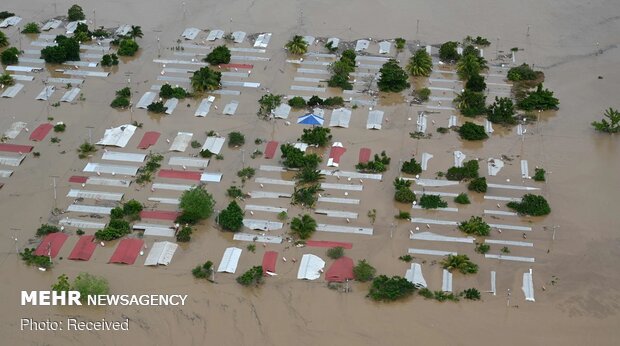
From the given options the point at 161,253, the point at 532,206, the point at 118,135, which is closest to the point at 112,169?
the point at 118,135

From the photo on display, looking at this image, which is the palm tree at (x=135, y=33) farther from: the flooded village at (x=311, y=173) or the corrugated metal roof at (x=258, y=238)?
the corrugated metal roof at (x=258, y=238)

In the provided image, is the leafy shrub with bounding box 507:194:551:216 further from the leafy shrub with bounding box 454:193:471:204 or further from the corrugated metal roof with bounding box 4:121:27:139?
the corrugated metal roof with bounding box 4:121:27:139

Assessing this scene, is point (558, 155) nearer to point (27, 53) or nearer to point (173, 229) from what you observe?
point (173, 229)

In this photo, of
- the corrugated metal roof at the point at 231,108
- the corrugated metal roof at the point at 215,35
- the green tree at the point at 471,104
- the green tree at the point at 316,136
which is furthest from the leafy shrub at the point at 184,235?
the corrugated metal roof at the point at 215,35

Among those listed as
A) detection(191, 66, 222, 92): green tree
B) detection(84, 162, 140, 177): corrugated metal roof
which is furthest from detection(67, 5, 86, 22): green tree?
detection(84, 162, 140, 177): corrugated metal roof

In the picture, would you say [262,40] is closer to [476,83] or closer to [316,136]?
[316,136]

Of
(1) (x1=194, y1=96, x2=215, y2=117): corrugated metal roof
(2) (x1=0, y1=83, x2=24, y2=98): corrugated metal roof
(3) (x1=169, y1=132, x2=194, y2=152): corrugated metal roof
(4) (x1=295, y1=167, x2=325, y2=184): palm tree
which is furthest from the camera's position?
(2) (x1=0, y1=83, x2=24, y2=98): corrugated metal roof
